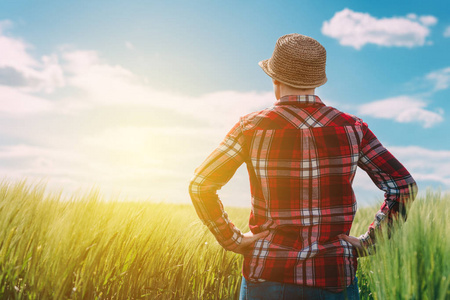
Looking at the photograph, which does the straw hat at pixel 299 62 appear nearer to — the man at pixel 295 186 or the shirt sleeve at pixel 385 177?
the man at pixel 295 186

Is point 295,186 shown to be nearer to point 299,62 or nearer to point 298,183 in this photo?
point 298,183

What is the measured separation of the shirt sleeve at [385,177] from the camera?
2174 millimetres

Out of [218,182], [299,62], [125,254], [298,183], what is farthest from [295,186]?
[125,254]

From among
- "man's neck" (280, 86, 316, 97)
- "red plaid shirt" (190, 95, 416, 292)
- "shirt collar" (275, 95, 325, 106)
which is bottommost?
"red plaid shirt" (190, 95, 416, 292)

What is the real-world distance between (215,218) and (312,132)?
0.75 meters

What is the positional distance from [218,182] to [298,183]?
18.5 inches

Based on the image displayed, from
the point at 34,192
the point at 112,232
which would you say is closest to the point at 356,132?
the point at 112,232

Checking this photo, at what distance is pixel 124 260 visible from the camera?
236 centimetres

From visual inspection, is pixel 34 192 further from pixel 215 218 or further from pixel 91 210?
pixel 215 218

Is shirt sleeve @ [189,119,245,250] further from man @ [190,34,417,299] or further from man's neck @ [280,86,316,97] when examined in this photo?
man's neck @ [280,86,316,97]

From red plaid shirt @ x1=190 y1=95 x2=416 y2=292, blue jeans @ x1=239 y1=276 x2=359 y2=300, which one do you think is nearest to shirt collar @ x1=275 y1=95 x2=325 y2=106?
red plaid shirt @ x1=190 y1=95 x2=416 y2=292

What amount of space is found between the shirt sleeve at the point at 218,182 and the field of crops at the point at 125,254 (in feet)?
2.01

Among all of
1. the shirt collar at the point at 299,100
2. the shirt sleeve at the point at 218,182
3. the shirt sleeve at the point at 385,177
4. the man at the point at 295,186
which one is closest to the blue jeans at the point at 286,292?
the man at the point at 295,186

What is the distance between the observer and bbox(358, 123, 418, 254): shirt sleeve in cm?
217
